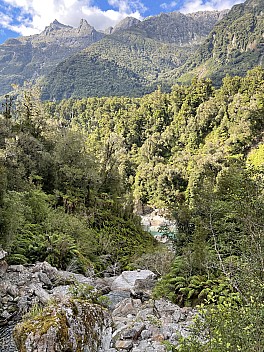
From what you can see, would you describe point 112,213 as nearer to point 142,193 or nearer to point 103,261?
point 103,261

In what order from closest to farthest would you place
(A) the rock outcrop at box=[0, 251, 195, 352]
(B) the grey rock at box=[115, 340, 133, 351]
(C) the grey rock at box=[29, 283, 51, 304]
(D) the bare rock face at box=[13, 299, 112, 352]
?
(D) the bare rock face at box=[13, 299, 112, 352] → (A) the rock outcrop at box=[0, 251, 195, 352] → (B) the grey rock at box=[115, 340, 133, 351] → (C) the grey rock at box=[29, 283, 51, 304]

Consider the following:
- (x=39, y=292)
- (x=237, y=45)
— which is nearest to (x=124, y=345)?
(x=39, y=292)

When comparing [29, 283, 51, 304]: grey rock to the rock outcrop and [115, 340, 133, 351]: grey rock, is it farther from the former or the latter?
[115, 340, 133, 351]: grey rock

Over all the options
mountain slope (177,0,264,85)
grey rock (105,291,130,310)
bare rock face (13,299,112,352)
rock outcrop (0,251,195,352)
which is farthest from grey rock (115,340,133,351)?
mountain slope (177,0,264,85)

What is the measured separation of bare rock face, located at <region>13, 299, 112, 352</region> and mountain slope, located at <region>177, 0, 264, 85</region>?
144m

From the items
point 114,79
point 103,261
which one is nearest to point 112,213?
point 103,261

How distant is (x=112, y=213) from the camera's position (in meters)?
31.7

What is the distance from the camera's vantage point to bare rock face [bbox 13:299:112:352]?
5398 mm

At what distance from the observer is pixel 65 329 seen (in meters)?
5.68

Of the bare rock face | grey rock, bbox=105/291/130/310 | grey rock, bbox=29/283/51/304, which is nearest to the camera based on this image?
the bare rock face

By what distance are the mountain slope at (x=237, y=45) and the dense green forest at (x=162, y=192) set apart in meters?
73.5

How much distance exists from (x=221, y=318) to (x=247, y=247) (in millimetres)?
3406

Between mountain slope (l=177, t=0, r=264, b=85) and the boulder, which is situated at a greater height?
mountain slope (l=177, t=0, r=264, b=85)

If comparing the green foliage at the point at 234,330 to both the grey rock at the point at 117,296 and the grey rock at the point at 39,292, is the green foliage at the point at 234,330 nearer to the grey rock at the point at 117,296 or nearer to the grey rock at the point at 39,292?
the grey rock at the point at 39,292
